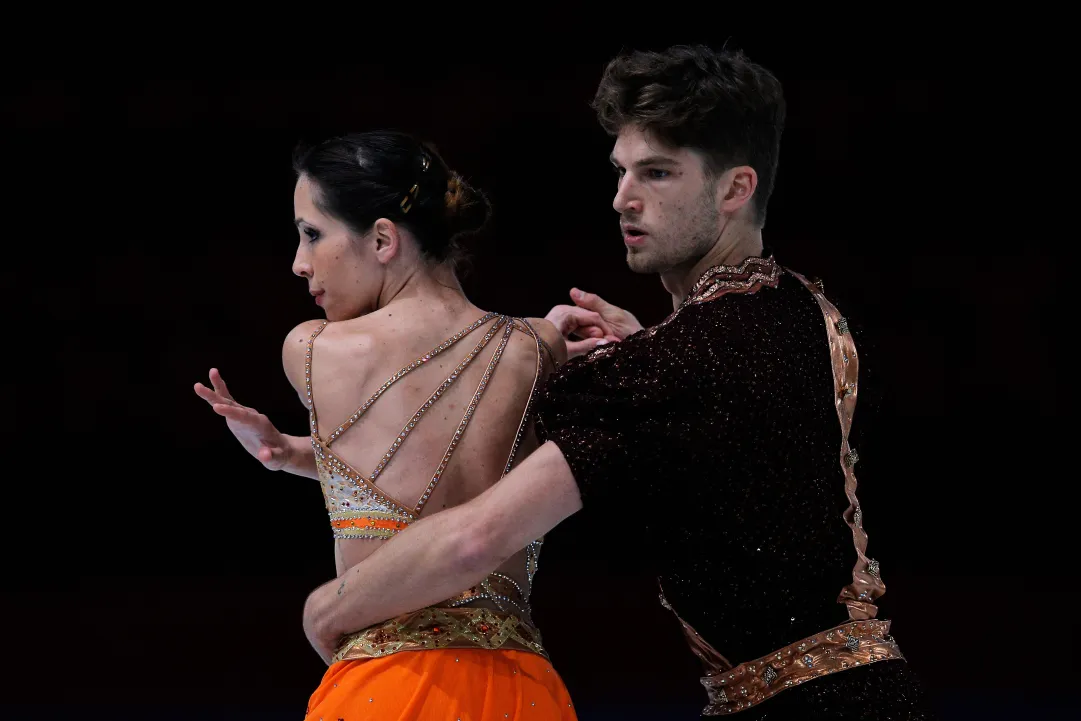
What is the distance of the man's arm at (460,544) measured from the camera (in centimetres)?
156

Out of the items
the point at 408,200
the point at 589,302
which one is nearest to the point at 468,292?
the point at 589,302

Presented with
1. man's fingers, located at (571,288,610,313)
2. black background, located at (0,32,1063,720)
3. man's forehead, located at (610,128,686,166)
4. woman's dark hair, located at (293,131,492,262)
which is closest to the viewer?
man's forehead, located at (610,128,686,166)

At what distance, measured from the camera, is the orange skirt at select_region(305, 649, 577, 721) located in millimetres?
1677

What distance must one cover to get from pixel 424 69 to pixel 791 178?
4.24 feet

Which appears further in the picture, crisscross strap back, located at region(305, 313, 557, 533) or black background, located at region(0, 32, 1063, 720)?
black background, located at region(0, 32, 1063, 720)

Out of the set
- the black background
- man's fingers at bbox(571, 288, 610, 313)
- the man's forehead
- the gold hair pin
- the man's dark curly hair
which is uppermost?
the man's dark curly hair

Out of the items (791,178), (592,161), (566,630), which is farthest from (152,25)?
(566,630)

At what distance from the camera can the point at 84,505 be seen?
4.43 m

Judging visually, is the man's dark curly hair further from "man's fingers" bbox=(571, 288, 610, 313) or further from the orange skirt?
the orange skirt

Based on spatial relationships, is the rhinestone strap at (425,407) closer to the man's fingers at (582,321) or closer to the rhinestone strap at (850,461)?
the man's fingers at (582,321)

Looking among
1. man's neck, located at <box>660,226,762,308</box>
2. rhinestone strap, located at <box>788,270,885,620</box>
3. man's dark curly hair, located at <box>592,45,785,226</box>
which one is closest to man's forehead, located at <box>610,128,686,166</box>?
man's dark curly hair, located at <box>592,45,785,226</box>

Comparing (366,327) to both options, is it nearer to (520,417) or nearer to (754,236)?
(520,417)

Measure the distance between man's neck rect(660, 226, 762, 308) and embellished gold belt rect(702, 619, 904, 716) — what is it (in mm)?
538

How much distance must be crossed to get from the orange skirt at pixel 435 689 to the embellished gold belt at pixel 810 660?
11.3 inches
